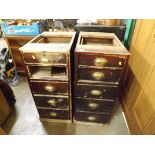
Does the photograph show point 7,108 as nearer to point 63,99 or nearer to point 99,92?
point 63,99

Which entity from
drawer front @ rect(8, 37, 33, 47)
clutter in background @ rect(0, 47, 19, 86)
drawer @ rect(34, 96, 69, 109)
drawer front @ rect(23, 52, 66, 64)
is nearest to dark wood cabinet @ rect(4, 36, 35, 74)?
drawer front @ rect(8, 37, 33, 47)

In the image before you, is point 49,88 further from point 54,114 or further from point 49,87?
point 54,114

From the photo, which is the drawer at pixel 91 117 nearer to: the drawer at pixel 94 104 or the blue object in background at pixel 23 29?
the drawer at pixel 94 104

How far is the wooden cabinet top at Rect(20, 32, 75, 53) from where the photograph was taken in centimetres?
106

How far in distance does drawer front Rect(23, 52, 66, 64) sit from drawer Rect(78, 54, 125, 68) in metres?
0.15

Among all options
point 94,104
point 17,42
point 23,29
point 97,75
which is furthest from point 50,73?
point 17,42

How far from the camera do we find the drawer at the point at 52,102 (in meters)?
1.35

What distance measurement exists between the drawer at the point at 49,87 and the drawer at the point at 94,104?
7.9 inches

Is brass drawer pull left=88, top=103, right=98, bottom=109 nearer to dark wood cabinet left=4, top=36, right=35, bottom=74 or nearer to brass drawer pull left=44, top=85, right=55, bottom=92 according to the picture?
brass drawer pull left=44, top=85, right=55, bottom=92

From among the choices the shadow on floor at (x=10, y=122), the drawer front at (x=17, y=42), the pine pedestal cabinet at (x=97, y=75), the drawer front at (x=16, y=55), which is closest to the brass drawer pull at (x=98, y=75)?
the pine pedestal cabinet at (x=97, y=75)

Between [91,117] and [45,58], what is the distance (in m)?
0.86

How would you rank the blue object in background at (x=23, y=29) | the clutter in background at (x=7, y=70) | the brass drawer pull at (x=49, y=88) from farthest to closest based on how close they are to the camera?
the clutter in background at (x=7, y=70), the blue object in background at (x=23, y=29), the brass drawer pull at (x=49, y=88)

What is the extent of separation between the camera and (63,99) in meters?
1.35
